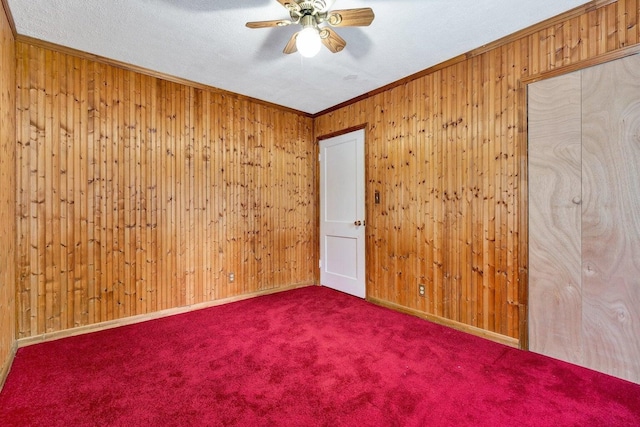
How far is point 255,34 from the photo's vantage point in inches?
97.0

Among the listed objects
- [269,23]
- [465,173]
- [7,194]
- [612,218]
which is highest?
[269,23]

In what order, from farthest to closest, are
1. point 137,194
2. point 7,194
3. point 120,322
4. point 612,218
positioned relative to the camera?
point 137,194, point 120,322, point 7,194, point 612,218

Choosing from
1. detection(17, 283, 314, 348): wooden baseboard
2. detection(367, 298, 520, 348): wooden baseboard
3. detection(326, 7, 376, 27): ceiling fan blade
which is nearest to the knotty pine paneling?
detection(17, 283, 314, 348): wooden baseboard

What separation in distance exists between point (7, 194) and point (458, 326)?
3.91 metres

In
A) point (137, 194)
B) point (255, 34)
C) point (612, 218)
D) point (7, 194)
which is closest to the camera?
point (612, 218)

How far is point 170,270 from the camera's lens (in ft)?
10.9

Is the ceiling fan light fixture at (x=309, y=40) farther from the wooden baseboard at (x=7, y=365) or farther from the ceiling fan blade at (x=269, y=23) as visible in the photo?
the wooden baseboard at (x=7, y=365)

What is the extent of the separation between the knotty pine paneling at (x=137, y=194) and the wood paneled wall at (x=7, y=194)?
162mm

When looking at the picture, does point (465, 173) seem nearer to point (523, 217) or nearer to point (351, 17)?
point (523, 217)

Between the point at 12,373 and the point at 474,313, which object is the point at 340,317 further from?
the point at 12,373

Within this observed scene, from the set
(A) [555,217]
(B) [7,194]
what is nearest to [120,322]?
Answer: (B) [7,194]

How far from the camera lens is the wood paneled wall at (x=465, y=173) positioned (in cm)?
236

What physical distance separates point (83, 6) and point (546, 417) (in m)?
3.99

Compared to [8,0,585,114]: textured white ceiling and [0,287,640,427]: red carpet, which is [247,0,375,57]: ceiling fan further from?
[0,287,640,427]: red carpet
